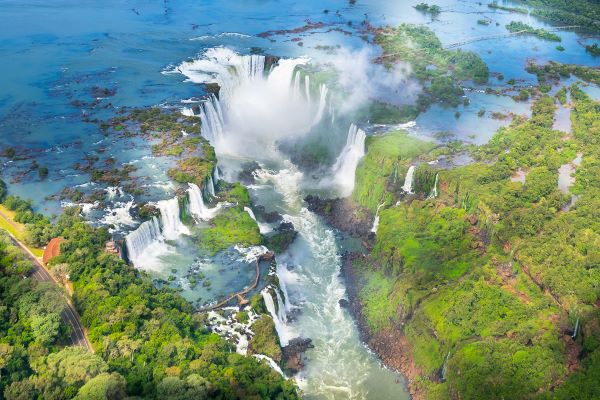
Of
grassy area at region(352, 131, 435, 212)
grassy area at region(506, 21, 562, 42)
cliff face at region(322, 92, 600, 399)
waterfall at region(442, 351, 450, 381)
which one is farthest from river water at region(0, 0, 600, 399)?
grassy area at region(352, 131, 435, 212)

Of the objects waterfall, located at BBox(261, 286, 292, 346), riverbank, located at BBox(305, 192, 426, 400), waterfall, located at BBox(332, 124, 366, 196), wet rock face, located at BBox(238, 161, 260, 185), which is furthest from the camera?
wet rock face, located at BBox(238, 161, 260, 185)

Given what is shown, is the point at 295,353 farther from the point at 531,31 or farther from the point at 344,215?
the point at 531,31

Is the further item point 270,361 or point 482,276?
point 482,276

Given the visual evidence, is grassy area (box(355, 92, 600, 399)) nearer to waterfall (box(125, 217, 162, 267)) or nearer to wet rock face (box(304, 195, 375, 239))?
wet rock face (box(304, 195, 375, 239))

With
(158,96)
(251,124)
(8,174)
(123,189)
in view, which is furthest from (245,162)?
(8,174)

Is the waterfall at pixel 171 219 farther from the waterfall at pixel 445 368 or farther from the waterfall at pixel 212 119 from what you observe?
the waterfall at pixel 445 368

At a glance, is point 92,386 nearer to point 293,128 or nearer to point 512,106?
point 293,128

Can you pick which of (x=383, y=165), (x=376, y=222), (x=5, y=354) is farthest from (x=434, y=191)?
(x=5, y=354)
